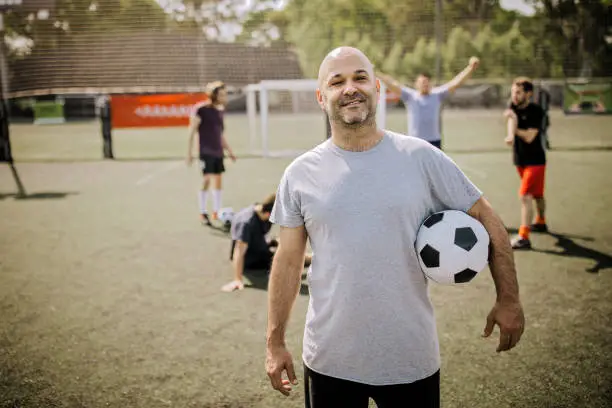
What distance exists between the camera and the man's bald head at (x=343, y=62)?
2.20m

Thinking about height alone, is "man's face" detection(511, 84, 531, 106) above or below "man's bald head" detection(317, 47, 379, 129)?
below

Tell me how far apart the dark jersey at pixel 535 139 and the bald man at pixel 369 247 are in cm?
562

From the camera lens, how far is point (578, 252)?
6.87 m

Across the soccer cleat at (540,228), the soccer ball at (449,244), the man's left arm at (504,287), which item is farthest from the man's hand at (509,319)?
the soccer cleat at (540,228)

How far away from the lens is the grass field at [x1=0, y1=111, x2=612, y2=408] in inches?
149

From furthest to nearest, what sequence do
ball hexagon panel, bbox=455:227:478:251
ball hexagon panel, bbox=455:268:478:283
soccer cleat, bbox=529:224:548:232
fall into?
soccer cleat, bbox=529:224:548:232 → ball hexagon panel, bbox=455:268:478:283 → ball hexagon panel, bbox=455:227:478:251

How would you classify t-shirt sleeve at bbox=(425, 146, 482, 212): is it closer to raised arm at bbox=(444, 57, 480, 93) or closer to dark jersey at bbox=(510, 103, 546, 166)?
dark jersey at bbox=(510, 103, 546, 166)

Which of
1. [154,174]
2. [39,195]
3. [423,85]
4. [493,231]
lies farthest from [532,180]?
[154,174]

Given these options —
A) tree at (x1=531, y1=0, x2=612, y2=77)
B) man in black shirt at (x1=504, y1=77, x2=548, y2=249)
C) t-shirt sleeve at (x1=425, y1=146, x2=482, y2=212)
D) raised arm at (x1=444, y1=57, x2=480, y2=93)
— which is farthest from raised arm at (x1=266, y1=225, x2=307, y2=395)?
tree at (x1=531, y1=0, x2=612, y2=77)

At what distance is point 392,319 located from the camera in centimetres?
213

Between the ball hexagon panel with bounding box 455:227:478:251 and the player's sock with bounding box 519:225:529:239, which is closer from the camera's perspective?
the ball hexagon panel with bounding box 455:227:478:251

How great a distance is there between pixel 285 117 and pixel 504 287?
3634cm

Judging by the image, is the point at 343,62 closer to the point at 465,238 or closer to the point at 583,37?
the point at 465,238

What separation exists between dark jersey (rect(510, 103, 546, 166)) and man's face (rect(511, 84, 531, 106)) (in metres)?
0.08
